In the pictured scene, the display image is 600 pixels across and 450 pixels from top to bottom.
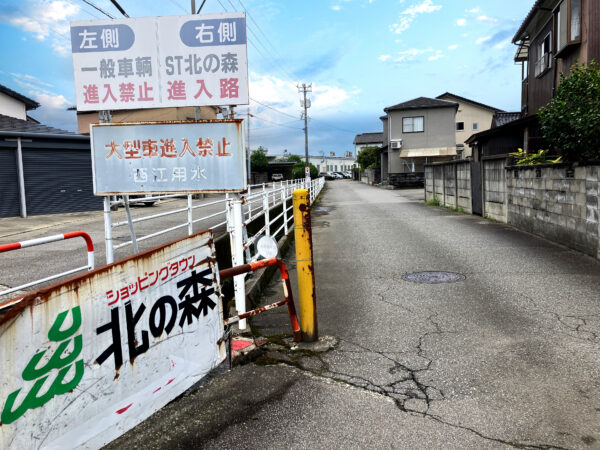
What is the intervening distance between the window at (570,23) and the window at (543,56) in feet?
7.25

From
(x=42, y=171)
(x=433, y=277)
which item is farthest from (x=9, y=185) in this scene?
(x=433, y=277)

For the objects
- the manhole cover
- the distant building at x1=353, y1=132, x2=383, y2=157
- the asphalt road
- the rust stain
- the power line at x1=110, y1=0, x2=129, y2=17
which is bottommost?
the asphalt road

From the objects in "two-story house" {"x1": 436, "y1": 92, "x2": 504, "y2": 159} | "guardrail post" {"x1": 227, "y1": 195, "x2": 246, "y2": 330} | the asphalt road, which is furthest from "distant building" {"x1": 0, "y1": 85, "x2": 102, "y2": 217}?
"two-story house" {"x1": 436, "y1": 92, "x2": 504, "y2": 159}

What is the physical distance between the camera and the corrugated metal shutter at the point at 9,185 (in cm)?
2066

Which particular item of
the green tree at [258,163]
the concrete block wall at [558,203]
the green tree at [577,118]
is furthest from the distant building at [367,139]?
the green tree at [577,118]

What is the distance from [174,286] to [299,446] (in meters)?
1.29

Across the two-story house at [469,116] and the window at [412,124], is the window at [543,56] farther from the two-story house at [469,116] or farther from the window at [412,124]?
the two-story house at [469,116]

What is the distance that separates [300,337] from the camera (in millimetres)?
4652

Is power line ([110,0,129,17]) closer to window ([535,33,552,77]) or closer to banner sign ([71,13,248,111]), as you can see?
banner sign ([71,13,248,111])

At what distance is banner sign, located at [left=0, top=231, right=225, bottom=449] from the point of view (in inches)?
83.9

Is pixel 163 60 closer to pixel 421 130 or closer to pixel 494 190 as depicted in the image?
pixel 494 190

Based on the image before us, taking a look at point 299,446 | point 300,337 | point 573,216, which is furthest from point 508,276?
point 299,446

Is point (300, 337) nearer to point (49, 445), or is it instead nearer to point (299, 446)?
point (299, 446)

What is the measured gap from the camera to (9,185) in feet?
68.5
